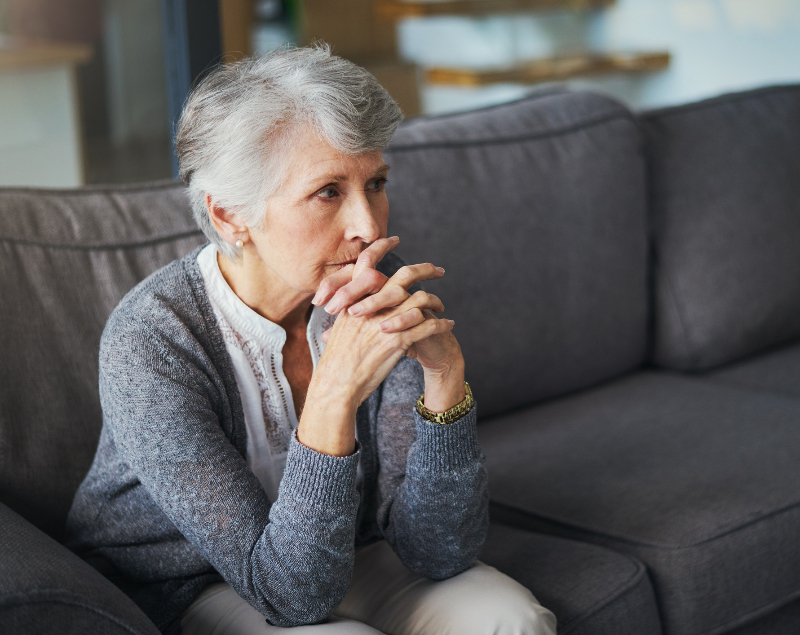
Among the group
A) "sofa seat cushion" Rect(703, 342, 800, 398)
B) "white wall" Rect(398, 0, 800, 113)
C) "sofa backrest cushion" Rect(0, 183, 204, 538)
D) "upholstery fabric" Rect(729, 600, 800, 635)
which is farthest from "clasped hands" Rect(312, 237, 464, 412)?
"white wall" Rect(398, 0, 800, 113)

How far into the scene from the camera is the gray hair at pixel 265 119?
3.40 ft

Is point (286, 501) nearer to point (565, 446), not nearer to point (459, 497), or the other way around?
point (459, 497)

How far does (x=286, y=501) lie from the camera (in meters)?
0.98

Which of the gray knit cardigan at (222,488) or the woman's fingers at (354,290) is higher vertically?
the woman's fingers at (354,290)

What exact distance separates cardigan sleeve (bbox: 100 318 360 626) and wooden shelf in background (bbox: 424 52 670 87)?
353cm

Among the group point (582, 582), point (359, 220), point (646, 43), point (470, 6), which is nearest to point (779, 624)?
point (582, 582)

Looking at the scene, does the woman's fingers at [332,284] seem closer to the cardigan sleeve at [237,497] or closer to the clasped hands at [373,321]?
the clasped hands at [373,321]

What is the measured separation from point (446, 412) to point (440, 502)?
115 mm

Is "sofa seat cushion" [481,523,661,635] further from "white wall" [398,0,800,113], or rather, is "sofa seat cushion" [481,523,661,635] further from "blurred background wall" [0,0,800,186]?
"white wall" [398,0,800,113]

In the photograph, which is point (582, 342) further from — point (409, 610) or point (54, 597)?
point (54, 597)

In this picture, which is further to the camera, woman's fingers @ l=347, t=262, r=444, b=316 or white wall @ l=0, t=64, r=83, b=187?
white wall @ l=0, t=64, r=83, b=187

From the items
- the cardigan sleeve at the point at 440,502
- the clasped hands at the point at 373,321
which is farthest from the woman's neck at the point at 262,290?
the cardigan sleeve at the point at 440,502

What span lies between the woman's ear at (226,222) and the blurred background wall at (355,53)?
89 centimetres

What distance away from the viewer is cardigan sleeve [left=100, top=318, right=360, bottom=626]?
0.97 metres
